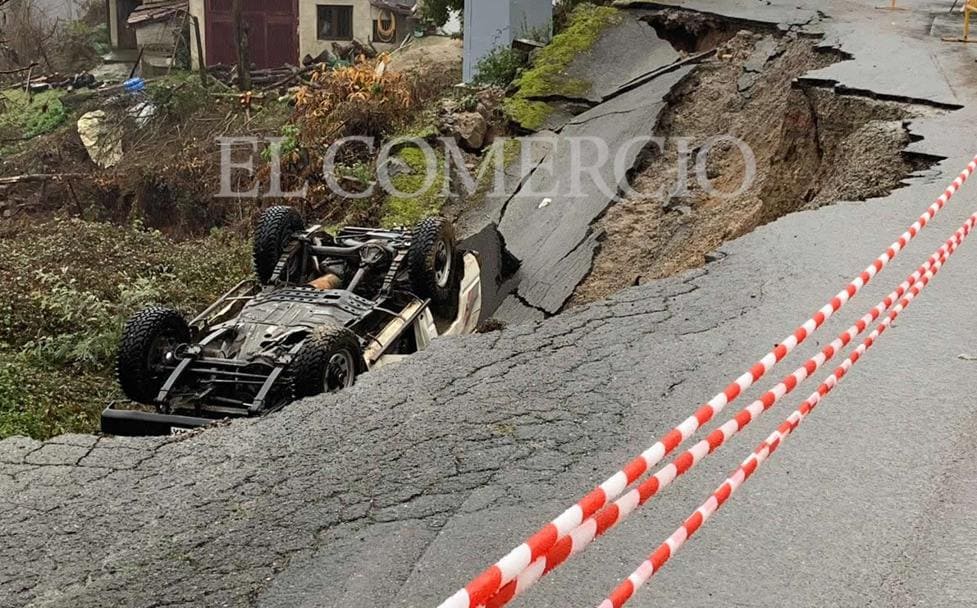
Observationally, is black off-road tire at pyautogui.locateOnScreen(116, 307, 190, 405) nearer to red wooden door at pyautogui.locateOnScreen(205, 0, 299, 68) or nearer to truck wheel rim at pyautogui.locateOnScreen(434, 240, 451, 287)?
truck wheel rim at pyautogui.locateOnScreen(434, 240, 451, 287)

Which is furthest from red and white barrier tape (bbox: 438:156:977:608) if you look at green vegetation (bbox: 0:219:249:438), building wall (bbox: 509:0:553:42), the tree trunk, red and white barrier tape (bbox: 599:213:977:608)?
the tree trunk

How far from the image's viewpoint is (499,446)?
539 centimetres

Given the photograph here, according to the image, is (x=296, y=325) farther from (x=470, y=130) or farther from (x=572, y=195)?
(x=470, y=130)

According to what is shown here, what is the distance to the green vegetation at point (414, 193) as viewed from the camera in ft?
50.6

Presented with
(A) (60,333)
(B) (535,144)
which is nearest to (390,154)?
(B) (535,144)

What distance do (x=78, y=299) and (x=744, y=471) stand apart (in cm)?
967

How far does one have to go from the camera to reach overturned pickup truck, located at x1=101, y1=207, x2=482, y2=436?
763 centimetres

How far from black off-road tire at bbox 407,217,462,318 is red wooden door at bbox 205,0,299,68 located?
25.4 metres

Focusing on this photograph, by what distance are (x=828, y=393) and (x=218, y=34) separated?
32032 millimetres

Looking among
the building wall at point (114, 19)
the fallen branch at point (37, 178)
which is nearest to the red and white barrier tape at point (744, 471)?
the fallen branch at point (37, 178)

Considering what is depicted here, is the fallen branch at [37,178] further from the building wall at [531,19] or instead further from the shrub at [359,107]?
the building wall at [531,19]

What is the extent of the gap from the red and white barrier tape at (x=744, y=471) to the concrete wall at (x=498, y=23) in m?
12.2

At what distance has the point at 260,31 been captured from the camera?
113 feet

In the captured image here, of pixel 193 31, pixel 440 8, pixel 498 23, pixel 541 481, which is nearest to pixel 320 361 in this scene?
pixel 541 481
